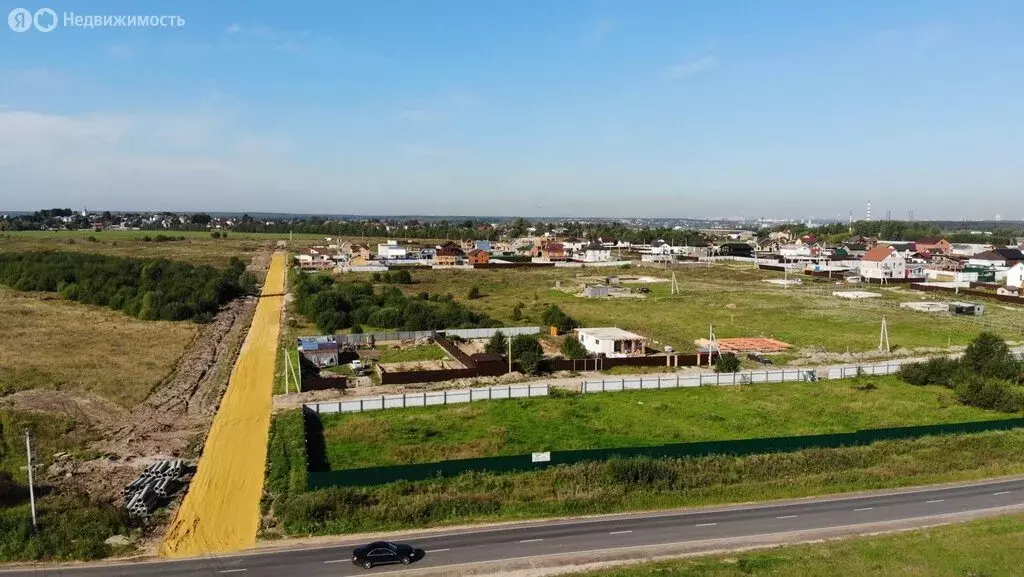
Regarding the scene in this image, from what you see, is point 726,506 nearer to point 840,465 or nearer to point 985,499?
point 840,465

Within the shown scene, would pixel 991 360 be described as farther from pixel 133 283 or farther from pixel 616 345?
pixel 133 283

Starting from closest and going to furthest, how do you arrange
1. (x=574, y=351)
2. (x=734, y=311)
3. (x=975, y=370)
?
1. (x=975, y=370)
2. (x=574, y=351)
3. (x=734, y=311)

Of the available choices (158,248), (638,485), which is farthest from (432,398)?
(158,248)

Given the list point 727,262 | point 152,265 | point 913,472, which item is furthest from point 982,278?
point 152,265

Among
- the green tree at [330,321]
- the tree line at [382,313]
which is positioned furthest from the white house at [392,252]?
the green tree at [330,321]

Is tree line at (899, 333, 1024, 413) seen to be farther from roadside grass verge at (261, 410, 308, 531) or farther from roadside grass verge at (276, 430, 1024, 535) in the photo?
roadside grass verge at (261, 410, 308, 531)

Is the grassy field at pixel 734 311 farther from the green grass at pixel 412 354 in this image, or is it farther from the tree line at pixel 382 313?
the green grass at pixel 412 354
